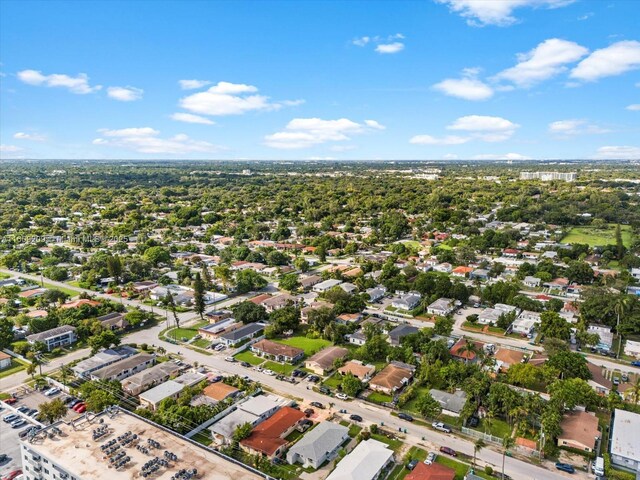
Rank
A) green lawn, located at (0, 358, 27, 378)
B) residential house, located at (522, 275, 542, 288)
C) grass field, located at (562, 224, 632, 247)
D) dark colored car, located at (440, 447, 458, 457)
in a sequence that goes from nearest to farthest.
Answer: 1. dark colored car, located at (440, 447, 458, 457)
2. green lawn, located at (0, 358, 27, 378)
3. residential house, located at (522, 275, 542, 288)
4. grass field, located at (562, 224, 632, 247)

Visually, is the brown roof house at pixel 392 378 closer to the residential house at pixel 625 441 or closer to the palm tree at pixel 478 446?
the palm tree at pixel 478 446

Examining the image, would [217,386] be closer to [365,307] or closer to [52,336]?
[52,336]

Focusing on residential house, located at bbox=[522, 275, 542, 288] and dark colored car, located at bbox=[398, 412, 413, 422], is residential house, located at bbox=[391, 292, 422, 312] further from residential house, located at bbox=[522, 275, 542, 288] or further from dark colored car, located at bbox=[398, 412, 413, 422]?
dark colored car, located at bbox=[398, 412, 413, 422]

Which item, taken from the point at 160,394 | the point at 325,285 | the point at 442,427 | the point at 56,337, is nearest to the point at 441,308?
the point at 325,285

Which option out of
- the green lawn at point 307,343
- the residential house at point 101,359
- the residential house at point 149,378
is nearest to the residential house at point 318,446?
the green lawn at point 307,343

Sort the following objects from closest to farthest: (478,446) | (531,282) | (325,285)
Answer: (478,446) → (325,285) → (531,282)

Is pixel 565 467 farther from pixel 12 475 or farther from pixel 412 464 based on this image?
pixel 12 475

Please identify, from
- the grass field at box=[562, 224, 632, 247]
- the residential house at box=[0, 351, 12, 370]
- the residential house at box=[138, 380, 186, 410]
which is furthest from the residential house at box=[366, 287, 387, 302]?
the grass field at box=[562, 224, 632, 247]
